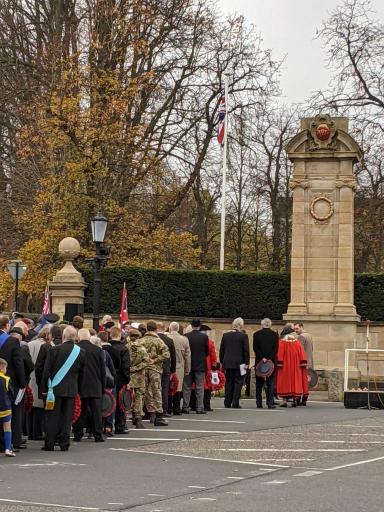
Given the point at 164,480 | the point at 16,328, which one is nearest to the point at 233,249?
the point at 16,328

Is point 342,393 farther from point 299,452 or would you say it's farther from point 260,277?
point 299,452

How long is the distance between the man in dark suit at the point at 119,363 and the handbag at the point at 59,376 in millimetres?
1756

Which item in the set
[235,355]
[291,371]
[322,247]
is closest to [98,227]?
[235,355]

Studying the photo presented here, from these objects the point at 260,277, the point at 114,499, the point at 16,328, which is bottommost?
the point at 114,499

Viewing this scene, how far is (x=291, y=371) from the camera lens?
23250 millimetres

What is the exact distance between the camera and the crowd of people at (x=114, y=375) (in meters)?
15.3

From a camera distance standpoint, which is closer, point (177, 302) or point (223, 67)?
point (177, 302)

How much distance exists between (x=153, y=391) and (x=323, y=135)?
14268 millimetres

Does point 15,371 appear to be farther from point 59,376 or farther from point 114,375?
A: point 114,375

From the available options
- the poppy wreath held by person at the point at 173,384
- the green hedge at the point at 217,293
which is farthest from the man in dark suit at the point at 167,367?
the green hedge at the point at 217,293

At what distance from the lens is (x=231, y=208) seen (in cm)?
5619

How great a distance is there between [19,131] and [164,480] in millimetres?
26919

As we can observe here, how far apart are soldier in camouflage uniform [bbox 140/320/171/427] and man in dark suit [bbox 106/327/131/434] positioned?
0.85m

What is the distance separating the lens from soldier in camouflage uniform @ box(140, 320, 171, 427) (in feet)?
60.4
